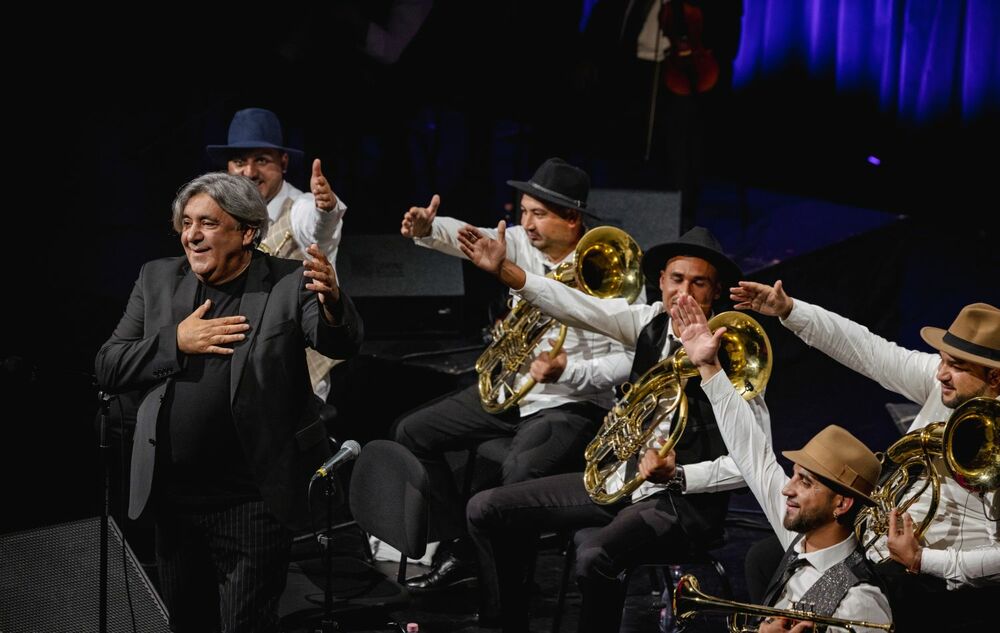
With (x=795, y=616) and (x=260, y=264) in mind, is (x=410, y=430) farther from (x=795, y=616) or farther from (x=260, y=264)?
(x=795, y=616)

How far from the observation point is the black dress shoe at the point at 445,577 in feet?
17.4

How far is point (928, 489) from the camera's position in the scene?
3887 mm

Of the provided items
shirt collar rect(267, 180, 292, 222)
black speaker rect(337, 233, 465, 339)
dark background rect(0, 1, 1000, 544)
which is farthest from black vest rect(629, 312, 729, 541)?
black speaker rect(337, 233, 465, 339)

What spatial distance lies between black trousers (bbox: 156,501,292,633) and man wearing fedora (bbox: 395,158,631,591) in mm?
1536

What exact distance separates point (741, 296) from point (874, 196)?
5551mm

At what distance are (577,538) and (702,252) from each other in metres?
1.21

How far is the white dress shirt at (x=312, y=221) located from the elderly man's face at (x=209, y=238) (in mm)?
1467

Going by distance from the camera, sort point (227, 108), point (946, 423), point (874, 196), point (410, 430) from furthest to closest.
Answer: point (874, 196) → point (227, 108) → point (410, 430) → point (946, 423)

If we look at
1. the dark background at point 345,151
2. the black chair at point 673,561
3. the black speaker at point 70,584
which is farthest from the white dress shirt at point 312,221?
the black chair at point 673,561

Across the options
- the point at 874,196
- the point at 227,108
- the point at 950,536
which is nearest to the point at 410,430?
the point at 950,536

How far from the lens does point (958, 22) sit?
8.50m

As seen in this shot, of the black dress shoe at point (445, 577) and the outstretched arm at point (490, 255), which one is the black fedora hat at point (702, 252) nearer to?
the outstretched arm at point (490, 255)

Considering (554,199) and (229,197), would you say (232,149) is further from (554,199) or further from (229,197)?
(229,197)

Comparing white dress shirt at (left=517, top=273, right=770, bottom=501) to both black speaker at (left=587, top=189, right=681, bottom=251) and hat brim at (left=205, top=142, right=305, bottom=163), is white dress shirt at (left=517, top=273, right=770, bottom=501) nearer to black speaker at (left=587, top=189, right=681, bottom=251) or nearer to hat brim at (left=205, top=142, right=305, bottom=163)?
hat brim at (left=205, top=142, right=305, bottom=163)
